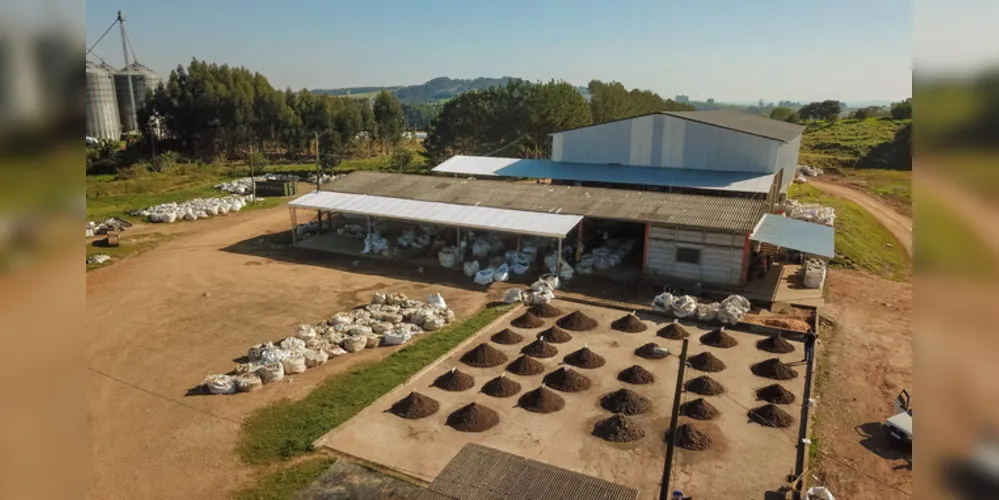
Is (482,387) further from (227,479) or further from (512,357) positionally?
(227,479)

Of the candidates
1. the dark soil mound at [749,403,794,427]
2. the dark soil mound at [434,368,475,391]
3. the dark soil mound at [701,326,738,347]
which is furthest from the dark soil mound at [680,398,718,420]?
the dark soil mound at [434,368,475,391]

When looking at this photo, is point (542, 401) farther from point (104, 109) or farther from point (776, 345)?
point (104, 109)

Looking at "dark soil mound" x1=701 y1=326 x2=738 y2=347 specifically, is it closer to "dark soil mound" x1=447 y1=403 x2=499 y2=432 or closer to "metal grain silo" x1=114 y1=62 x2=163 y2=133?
"dark soil mound" x1=447 y1=403 x2=499 y2=432

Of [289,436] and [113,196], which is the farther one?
[113,196]

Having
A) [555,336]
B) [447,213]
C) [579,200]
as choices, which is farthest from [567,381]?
[579,200]

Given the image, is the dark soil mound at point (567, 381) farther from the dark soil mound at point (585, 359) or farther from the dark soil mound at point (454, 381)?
the dark soil mound at point (454, 381)

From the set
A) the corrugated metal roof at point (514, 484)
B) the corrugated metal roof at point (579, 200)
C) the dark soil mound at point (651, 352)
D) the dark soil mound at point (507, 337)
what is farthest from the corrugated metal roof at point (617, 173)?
the corrugated metal roof at point (514, 484)

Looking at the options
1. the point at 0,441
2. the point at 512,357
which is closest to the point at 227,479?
the point at 512,357
